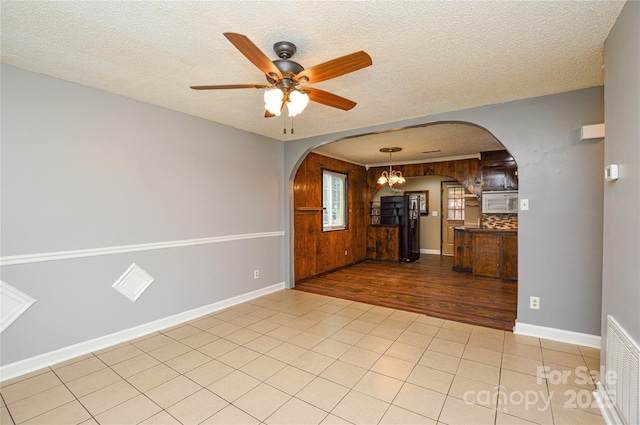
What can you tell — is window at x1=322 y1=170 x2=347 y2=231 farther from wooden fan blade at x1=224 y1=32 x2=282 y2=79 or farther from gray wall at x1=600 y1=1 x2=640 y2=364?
gray wall at x1=600 y1=1 x2=640 y2=364

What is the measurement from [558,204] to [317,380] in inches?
112

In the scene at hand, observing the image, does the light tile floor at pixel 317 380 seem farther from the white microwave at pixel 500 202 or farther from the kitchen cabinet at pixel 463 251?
the white microwave at pixel 500 202

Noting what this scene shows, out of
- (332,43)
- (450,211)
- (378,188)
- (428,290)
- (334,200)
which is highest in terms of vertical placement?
(332,43)

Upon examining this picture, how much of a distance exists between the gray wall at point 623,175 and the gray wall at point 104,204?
3776 mm

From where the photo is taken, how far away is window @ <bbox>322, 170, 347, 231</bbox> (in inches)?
248

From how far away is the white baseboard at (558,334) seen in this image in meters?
2.75

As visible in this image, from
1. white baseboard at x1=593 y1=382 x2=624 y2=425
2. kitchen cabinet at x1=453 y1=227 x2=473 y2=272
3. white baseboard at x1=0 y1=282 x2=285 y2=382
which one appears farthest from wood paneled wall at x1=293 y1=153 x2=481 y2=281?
white baseboard at x1=593 y1=382 x2=624 y2=425

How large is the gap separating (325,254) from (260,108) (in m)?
3.56

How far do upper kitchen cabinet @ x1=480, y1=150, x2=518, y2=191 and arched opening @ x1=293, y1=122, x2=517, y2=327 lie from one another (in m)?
0.09

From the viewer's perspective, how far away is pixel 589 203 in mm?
2752

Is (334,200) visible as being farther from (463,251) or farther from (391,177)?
(463,251)

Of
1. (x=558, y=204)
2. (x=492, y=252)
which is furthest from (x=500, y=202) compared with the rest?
(x=558, y=204)

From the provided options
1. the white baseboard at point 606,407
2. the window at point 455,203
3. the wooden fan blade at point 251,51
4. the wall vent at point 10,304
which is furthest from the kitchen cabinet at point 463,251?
the wall vent at point 10,304

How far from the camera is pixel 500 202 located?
5926 mm
